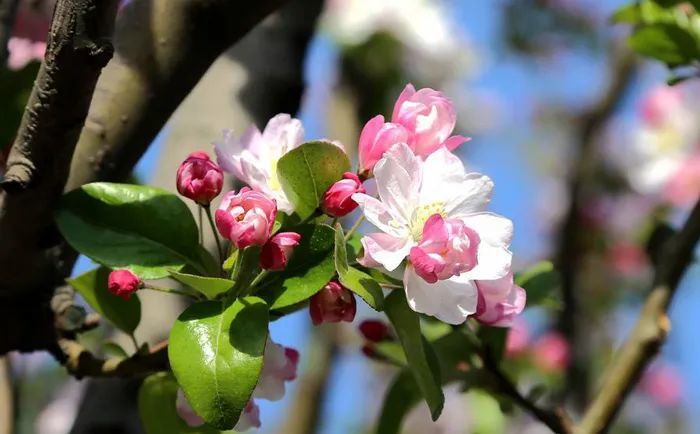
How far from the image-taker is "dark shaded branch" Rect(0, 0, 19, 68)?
0.76m

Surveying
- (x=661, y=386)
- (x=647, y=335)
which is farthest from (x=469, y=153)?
(x=647, y=335)

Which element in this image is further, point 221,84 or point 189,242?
point 221,84

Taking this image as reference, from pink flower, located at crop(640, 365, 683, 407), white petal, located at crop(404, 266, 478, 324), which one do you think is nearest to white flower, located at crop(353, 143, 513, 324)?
white petal, located at crop(404, 266, 478, 324)

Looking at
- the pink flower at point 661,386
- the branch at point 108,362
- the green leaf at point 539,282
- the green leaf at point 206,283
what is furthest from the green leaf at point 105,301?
the pink flower at point 661,386

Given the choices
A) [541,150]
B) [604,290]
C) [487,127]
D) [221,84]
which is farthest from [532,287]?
[541,150]

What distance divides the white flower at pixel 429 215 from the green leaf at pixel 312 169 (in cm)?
3

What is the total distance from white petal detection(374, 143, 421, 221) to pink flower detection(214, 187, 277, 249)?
2.6 inches

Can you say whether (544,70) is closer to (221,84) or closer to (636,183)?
(636,183)

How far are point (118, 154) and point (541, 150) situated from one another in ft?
11.3

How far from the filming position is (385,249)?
561 mm

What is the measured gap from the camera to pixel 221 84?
1101 mm

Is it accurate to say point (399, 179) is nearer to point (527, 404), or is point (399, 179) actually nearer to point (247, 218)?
point (247, 218)

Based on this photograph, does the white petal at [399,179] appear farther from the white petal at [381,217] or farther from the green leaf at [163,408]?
the green leaf at [163,408]

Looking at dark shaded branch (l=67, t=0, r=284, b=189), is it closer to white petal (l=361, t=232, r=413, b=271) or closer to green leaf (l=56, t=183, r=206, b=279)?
green leaf (l=56, t=183, r=206, b=279)
